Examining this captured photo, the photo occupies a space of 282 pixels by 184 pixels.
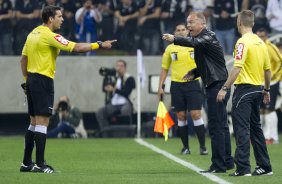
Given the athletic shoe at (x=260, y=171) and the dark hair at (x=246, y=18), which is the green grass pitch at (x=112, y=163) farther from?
the dark hair at (x=246, y=18)

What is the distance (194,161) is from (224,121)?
8.62 feet

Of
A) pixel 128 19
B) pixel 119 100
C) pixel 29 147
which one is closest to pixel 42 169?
pixel 29 147

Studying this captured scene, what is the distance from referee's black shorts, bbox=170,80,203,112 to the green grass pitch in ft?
2.91

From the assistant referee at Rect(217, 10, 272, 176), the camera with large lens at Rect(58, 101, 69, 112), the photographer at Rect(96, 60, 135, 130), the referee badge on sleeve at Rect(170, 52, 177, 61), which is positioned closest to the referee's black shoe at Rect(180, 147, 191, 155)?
the referee badge on sleeve at Rect(170, 52, 177, 61)

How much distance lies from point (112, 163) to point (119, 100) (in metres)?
9.36

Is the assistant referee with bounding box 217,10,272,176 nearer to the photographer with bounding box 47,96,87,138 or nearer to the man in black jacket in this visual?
the man in black jacket

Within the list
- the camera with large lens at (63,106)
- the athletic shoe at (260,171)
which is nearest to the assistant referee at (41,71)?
the athletic shoe at (260,171)

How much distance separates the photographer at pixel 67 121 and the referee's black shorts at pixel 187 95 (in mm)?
6592

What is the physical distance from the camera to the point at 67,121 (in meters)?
25.4

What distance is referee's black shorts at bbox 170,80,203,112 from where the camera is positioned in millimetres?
19031

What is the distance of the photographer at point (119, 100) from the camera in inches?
1001

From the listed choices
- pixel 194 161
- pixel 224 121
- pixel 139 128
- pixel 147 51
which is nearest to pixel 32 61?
pixel 224 121

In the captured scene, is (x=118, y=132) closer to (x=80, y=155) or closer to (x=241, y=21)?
(x=80, y=155)

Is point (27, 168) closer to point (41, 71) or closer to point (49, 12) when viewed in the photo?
point (41, 71)
